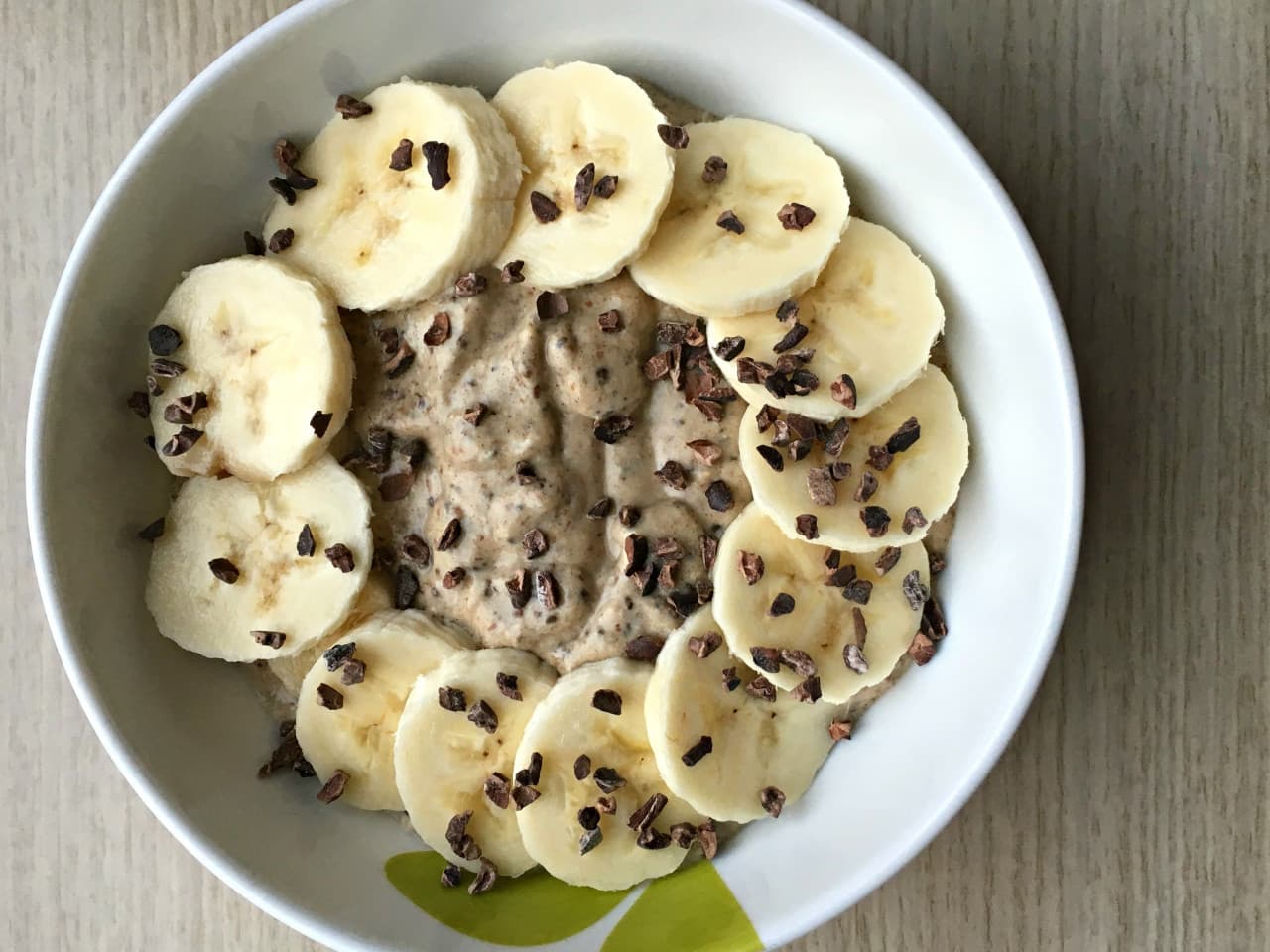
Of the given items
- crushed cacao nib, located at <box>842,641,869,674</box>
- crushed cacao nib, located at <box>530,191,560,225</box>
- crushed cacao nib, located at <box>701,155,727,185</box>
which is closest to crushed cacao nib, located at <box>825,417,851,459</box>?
crushed cacao nib, located at <box>842,641,869,674</box>

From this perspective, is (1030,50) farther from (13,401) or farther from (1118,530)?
(13,401)

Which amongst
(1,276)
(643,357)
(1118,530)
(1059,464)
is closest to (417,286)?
(643,357)

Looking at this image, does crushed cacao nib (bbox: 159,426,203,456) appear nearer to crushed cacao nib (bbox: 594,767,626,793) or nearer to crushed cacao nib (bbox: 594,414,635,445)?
crushed cacao nib (bbox: 594,414,635,445)

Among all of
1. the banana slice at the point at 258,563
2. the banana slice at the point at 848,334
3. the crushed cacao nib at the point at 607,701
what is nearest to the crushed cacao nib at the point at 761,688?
the crushed cacao nib at the point at 607,701

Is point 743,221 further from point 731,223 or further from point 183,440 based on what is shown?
point 183,440

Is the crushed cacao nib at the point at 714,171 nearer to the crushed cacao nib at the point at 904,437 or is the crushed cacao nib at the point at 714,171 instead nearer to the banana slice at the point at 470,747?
the crushed cacao nib at the point at 904,437

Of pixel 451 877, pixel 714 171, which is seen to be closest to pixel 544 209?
pixel 714 171
